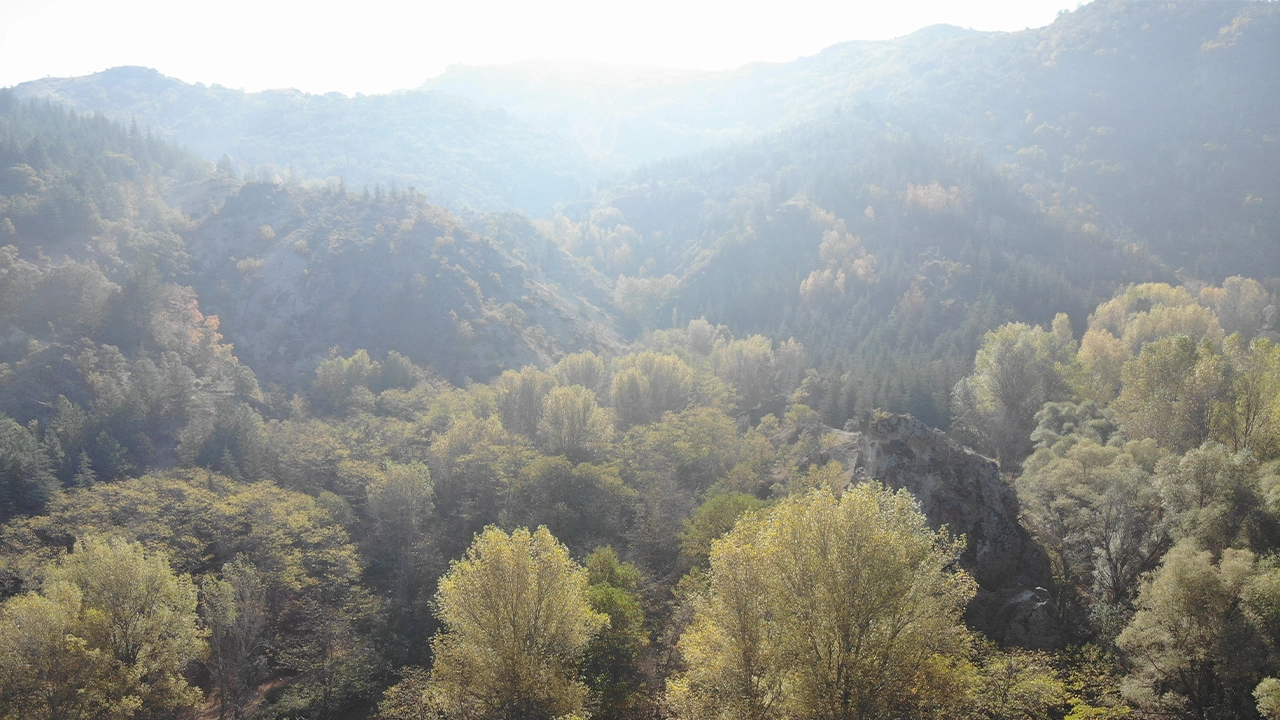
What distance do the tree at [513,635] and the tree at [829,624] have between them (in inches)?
316

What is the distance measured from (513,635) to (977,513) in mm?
33702

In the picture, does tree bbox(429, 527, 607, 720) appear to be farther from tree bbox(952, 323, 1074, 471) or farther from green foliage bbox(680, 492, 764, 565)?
tree bbox(952, 323, 1074, 471)

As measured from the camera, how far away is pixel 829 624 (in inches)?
1075

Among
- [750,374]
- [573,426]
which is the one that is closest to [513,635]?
[573,426]

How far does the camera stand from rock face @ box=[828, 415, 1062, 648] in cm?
3934

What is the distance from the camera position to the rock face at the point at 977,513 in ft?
129

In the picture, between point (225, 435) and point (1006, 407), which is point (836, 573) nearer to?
point (1006, 407)

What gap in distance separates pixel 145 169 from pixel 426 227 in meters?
75.7

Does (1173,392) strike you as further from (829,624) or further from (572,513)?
(572,513)

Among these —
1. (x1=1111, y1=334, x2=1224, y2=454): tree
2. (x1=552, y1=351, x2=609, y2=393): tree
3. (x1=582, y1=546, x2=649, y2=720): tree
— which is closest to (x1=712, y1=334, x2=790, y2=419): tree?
(x1=552, y1=351, x2=609, y2=393): tree

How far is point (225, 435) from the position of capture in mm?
72125

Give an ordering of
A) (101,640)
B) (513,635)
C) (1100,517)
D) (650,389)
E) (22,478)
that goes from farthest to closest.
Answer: (650,389) → (22,478) → (1100,517) → (101,640) → (513,635)

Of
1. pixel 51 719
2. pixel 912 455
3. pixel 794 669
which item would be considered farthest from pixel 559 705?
pixel 912 455

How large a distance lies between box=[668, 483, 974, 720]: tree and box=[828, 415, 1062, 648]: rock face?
11.4 metres
